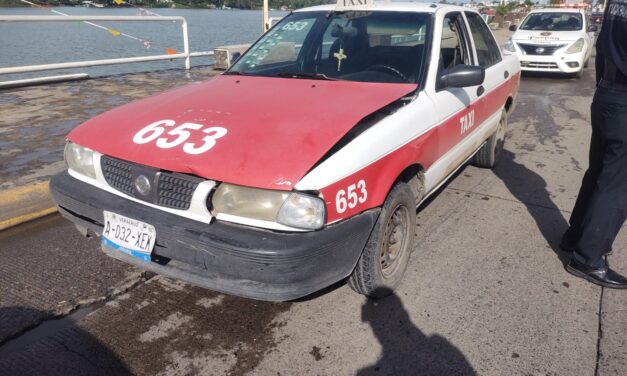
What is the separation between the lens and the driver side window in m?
3.63

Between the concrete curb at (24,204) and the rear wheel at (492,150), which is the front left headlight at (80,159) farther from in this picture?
the rear wheel at (492,150)

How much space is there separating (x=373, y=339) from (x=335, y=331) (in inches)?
8.3

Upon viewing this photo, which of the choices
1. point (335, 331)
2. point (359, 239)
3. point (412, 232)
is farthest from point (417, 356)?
point (412, 232)

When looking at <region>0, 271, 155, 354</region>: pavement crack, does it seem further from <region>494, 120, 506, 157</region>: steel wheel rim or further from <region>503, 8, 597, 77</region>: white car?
<region>503, 8, 597, 77</region>: white car

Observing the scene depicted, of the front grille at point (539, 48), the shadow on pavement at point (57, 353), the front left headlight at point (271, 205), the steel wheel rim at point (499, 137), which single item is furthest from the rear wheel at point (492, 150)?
the front grille at point (539, 48)

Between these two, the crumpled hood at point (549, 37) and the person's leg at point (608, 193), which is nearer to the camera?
the person's leg at point (608, 193)

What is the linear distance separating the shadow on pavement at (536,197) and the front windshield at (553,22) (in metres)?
A: 7.74

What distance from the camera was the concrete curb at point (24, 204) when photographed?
3797 mm

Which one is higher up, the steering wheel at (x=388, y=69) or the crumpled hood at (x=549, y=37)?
the crumpled hood at (x=549, y=37)

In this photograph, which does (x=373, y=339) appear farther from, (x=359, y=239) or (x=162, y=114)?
(x=162, y=114)

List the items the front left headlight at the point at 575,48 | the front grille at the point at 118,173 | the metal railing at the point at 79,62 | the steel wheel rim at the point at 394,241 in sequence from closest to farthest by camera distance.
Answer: the front grille at the point at 118,173 → the steel wheel rim at the point at 394,241 → the metal railing at the point at 79,62 → the front left headlight at the point at 575,48

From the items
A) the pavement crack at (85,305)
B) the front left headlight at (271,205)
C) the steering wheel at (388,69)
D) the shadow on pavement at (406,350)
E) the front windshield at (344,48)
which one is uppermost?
the front windshield at (344,48)

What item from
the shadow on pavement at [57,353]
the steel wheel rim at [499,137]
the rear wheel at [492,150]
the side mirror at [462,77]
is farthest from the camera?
the steel wheel rim at [499,137]

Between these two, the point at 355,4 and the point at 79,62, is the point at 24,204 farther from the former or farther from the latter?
the point at 79,62
